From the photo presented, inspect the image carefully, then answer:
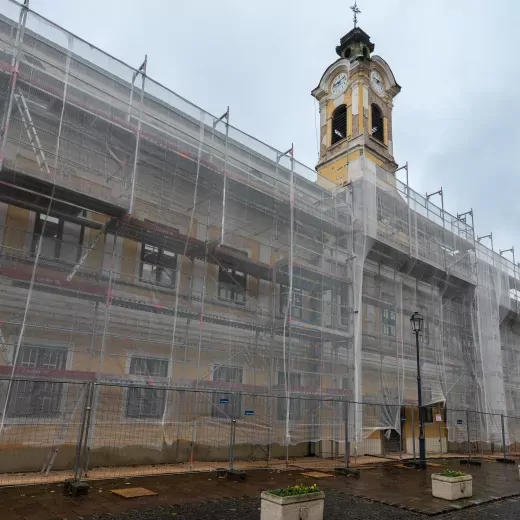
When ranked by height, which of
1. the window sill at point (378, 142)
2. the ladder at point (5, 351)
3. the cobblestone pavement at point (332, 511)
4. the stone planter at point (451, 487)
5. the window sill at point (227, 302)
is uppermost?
the window sill at point (378, 142)

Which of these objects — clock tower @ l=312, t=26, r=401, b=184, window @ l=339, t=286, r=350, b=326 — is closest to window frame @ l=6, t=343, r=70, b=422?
window @ l=339, t=286, r=350, b=326

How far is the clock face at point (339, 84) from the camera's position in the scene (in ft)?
91.2

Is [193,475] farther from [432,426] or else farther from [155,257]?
[432,426]

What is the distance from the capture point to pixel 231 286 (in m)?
14.7

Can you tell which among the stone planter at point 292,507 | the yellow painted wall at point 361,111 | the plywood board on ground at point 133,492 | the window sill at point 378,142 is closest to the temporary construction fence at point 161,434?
the plywood board on ground at point 133,492

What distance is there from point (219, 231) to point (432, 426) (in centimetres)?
1303

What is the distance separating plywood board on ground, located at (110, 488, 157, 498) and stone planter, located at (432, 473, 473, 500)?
18.7 ft

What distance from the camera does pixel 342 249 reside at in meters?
17.8

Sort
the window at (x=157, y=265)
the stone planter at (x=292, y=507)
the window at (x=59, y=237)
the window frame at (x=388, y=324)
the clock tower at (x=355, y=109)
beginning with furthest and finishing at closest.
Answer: the clock tower at (x=355, y=109)
the window frame at (x=388, y=324)
the window at (x=157, y=265)
the window at (x=59, y=237)
the stone planter at (x=292, y=507)

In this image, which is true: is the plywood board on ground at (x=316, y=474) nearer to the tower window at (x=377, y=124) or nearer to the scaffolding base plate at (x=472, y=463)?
the scaffolding base plate at (x=472, y=463)

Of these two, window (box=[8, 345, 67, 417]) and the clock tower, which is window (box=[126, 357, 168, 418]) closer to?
window (box=[8, 345, 67, 417])

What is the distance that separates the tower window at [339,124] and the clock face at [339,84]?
44.0 inches

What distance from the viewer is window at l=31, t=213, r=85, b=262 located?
11.4m

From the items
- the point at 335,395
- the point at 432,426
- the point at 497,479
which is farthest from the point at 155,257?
the point at 432,426
